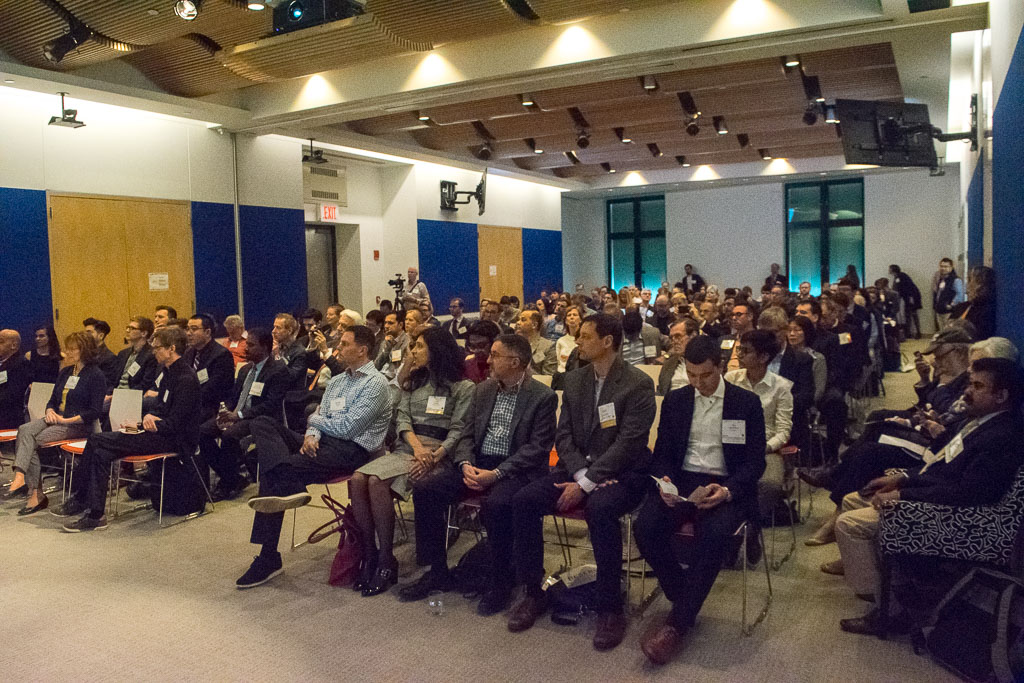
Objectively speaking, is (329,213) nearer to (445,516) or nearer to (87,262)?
(87,262)

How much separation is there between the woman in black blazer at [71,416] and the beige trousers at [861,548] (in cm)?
506

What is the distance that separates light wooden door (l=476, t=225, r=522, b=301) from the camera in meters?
15.9

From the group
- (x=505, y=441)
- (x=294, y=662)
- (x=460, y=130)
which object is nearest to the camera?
(x=294, y=662)

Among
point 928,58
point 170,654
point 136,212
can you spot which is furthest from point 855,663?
point 136,212

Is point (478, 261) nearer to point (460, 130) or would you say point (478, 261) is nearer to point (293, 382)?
point (460, 130)

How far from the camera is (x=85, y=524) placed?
5.24 metres

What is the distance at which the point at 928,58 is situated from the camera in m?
8.20

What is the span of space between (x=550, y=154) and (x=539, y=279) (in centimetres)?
340

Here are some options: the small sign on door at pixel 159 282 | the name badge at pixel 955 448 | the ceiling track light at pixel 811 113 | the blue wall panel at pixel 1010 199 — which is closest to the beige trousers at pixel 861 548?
the name badge at pixel 955 448

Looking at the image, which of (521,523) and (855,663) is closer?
(855,663)

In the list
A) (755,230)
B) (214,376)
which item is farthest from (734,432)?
(755,230)

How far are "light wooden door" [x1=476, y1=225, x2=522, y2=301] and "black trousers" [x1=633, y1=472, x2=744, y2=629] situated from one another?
41.0 ft

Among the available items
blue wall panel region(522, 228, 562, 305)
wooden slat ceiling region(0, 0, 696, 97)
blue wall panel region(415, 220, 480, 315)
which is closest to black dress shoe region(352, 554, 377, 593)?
wooden slat ceiling region(0, 0, 696, 97)

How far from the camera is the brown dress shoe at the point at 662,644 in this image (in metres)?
3.17
